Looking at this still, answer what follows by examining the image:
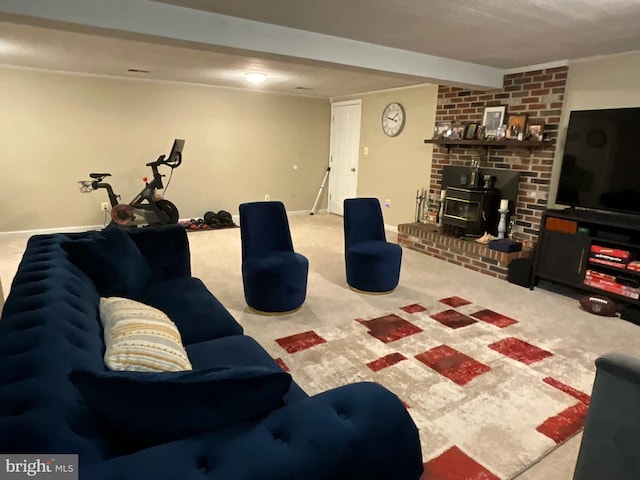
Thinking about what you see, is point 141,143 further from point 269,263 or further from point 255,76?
point 269,263

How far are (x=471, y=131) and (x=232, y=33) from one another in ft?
10.4

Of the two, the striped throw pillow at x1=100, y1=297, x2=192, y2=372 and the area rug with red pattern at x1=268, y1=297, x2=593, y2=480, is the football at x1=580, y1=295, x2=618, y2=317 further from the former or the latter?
the striped throw pillow at x1=100, y1=297, x2=192, y2=372

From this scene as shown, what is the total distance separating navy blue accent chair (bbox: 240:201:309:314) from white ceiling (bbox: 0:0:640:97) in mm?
1298

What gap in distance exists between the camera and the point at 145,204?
19.1 ft

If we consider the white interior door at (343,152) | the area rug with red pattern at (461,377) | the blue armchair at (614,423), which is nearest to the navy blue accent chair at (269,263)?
the area rug with red pattern at (461,377)

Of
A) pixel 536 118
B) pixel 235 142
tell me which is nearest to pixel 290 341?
pixel 536 118

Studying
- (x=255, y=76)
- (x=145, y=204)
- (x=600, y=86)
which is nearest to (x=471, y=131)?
(x=600, y=86)

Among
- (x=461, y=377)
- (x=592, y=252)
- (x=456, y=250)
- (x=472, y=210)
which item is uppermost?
(x=472, y=210)

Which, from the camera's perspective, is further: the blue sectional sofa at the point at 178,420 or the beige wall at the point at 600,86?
the beige wall at the point at 600,86

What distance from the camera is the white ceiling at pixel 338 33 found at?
2572 mm

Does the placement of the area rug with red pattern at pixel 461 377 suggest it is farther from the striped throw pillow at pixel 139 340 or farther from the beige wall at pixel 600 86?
the beige wall at pixel 600 86

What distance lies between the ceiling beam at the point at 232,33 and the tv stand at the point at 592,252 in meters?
1.82

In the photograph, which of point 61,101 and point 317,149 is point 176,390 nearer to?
point 61,101

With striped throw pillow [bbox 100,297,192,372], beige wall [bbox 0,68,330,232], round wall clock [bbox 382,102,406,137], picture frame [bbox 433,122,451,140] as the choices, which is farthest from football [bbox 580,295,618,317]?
beige wall [bbox 0,68,330,232]
